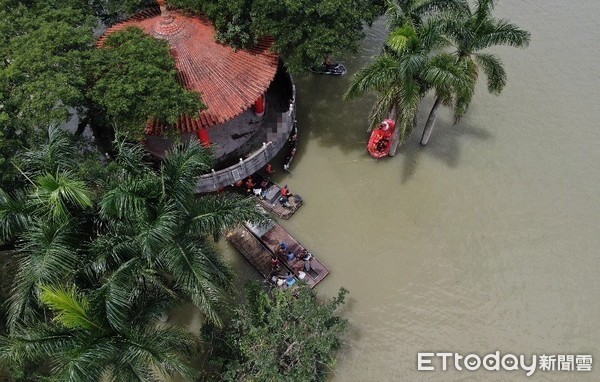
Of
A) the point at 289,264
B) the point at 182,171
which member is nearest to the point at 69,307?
the point at 182,171

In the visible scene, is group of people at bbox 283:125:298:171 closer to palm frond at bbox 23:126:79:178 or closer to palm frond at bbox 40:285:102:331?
palm frond at bbox 23:126:79:178

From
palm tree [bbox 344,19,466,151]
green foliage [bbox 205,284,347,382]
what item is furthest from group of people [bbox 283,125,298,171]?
green foliage [bbox 205,284,347,382]

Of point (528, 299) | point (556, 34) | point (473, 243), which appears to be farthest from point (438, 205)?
point (556, 34)

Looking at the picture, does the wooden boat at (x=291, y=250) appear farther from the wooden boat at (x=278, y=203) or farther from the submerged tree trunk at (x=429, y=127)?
the submerged tree trunk at (x=429, y=127)

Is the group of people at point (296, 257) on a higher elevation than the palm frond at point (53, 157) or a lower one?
lower

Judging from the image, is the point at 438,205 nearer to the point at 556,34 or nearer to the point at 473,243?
the point at 473,243

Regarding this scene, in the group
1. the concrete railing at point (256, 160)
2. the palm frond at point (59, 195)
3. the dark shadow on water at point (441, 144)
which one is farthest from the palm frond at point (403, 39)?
the palm frond at point (59, 195)
